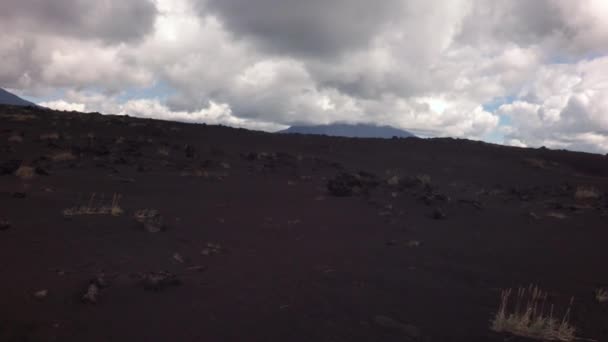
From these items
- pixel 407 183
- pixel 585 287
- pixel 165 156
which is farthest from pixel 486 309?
pixel 165 156

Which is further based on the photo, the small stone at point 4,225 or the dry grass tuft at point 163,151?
the dry grass tuft at point 163,151

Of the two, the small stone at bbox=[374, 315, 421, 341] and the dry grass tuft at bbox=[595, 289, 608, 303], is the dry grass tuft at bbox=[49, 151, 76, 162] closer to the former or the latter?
the small stone at bbox=[374, 315, 421, 341]

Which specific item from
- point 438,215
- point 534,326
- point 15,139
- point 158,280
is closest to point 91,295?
point 158,280

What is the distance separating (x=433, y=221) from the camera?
13.5 metres

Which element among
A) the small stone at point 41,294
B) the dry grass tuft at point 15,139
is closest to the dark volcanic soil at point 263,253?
the small stone at point 41,294

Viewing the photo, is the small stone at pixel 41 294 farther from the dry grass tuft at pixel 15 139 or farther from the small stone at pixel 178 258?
the dry grass tuft at pixel 15 139

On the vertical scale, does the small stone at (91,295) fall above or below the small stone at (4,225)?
below

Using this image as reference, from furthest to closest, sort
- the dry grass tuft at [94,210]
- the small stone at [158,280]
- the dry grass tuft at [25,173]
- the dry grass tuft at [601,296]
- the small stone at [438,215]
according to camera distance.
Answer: the small stone at [438,215]
the dry grass tuft at [25,173]
the dry grass tuft at [94,210]
the dry grass tuft at [601,296]
the small stone at [158,280]

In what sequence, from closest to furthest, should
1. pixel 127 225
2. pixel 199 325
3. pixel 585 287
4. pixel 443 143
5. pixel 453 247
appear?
pixel 199 325, pixel 585 287, pixel 127 225, pixel 453 247, pixel 443 143

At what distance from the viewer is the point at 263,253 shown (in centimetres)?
881

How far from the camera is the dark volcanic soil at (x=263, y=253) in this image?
5.38m

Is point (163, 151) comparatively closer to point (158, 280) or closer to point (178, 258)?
point (178, 258)

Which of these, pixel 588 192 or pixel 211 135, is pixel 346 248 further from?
pixel 211 135

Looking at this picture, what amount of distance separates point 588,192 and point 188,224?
19.9m
